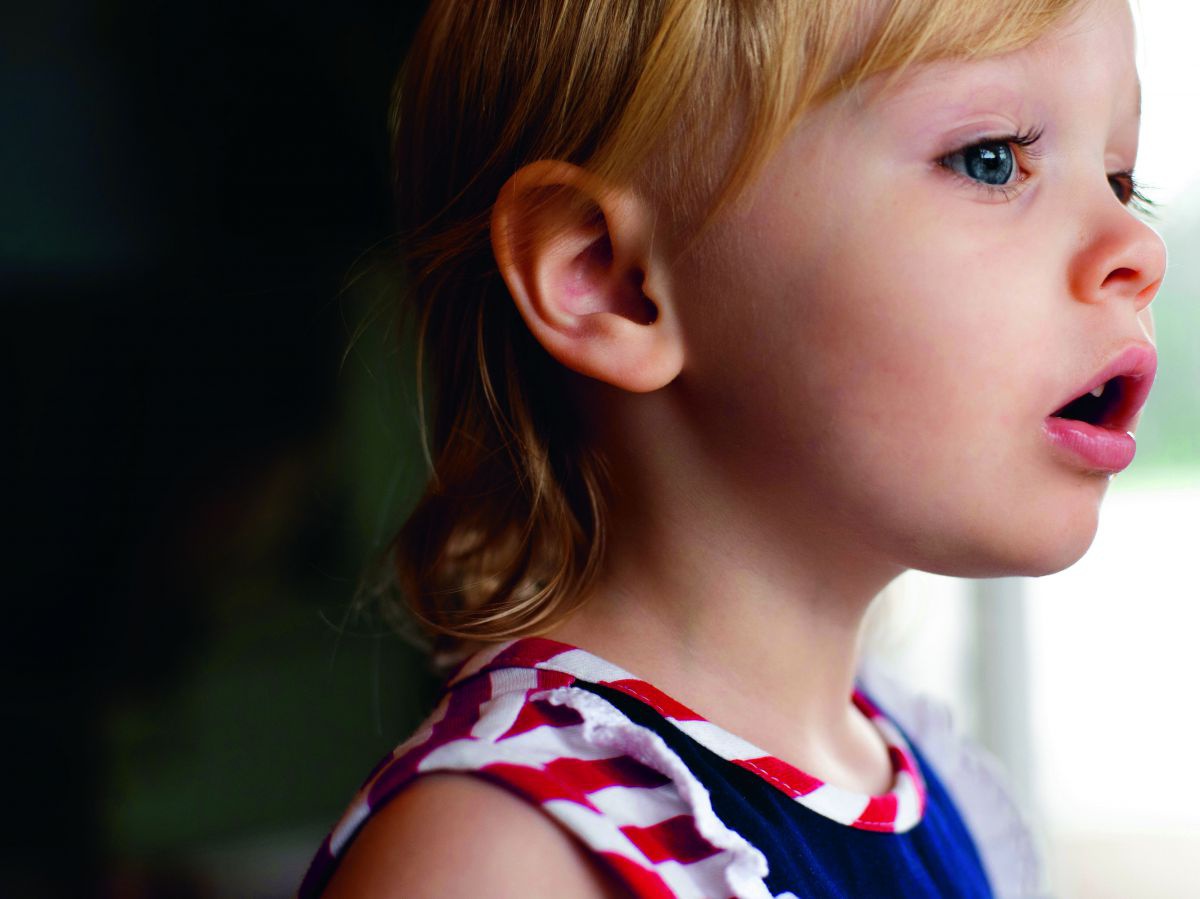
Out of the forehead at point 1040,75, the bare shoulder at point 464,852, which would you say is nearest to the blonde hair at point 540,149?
the forehead at point 1040,75

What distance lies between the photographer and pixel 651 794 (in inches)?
20.1

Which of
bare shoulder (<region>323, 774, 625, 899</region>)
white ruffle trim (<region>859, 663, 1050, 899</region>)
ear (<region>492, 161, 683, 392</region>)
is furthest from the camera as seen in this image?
white ruffle trim (<region>859, 663, 1050, 899</region>)

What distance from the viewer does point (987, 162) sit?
1.69 feet

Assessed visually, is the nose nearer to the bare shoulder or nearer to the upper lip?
the upper lip

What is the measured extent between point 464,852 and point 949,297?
0.97 ft

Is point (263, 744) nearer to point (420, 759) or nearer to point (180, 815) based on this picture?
point (180, 815)

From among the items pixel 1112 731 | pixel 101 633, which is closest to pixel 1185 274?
pixel 1112 731

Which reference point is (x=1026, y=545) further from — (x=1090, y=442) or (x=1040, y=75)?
(x=1040, y=75)

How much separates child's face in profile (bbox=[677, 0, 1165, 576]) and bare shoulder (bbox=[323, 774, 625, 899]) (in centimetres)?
19

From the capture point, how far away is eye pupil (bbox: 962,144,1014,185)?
1.69 ft

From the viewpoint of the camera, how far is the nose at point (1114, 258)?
516mm

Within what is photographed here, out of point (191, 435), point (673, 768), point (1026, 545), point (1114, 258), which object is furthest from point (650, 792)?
point (191, 435)

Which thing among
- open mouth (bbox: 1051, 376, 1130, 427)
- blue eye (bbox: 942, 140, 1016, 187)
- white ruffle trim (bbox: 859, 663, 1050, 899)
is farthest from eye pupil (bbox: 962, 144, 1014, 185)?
white ruffle trim (bbox: 859, 663, 1050, 899)

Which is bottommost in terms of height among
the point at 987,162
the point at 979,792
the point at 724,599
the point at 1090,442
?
the point at 979,792
